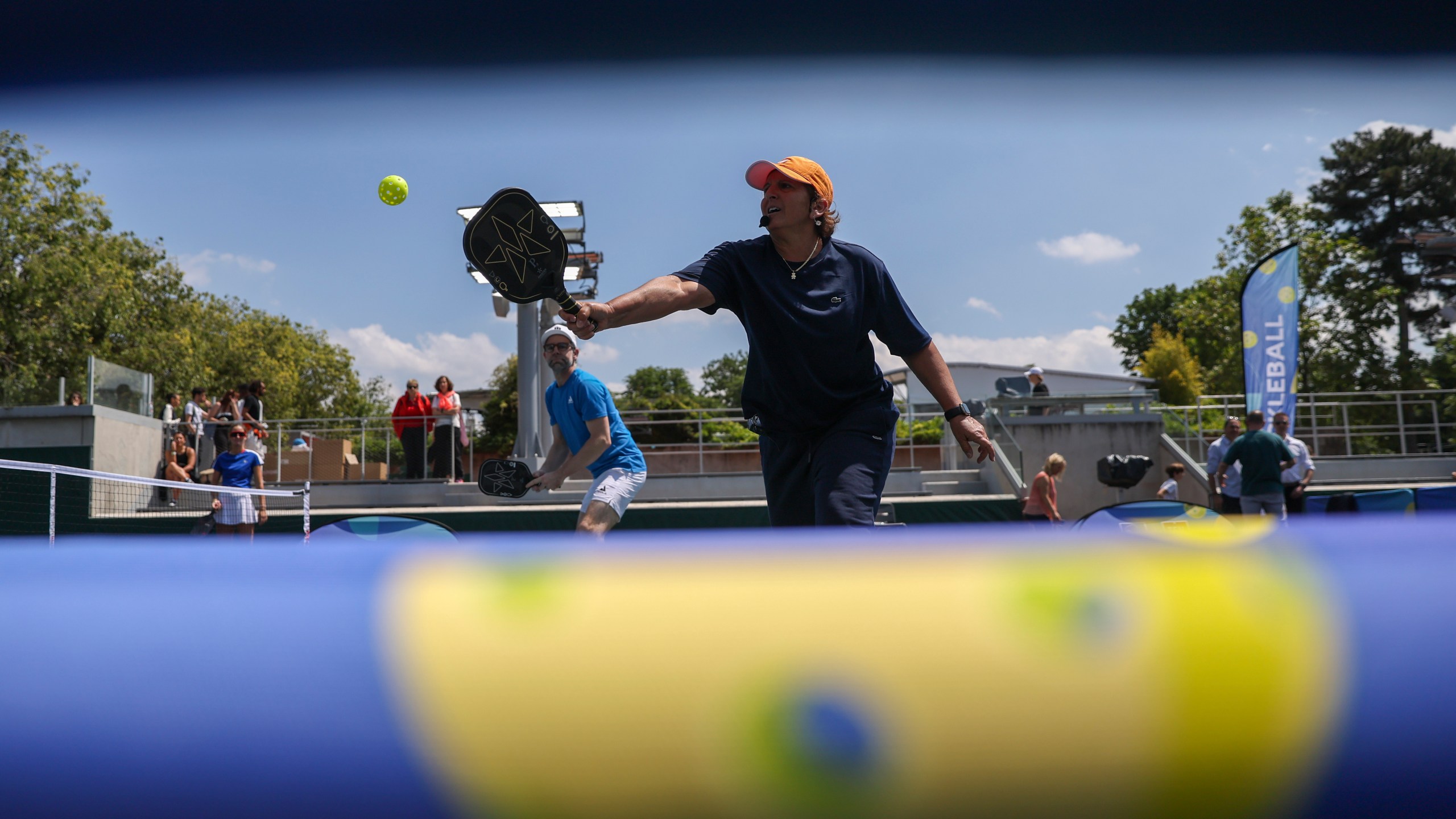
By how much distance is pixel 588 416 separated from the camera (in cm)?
530

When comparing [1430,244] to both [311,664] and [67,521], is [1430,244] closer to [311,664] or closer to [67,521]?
[311,664]

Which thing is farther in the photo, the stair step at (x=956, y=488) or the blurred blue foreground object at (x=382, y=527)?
the stair step at (x=956, y=488)

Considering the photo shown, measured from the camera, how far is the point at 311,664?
1015 millimetres

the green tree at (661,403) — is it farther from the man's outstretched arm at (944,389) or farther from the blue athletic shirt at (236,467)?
the man's outstretched arm at (944,389)

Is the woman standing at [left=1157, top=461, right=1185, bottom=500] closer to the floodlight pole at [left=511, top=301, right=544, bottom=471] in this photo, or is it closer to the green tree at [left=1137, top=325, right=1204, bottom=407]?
the floodlight pole at [left=511, top=301, right=544, bottom=471]

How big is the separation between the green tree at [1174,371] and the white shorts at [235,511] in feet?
147

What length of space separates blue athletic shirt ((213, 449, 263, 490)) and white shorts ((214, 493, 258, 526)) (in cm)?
101

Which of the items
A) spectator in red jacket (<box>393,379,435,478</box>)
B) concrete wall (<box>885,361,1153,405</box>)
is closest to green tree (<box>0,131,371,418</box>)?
spectator in red jacket (<box>393,379,435,478</box>)

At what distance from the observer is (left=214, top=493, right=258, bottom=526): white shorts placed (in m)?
10.7

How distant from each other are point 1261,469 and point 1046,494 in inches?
89.3

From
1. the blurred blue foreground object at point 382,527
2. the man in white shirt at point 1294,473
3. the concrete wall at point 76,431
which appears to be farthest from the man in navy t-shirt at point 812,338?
the concrete wall at point 76,431

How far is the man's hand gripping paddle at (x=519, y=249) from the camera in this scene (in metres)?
2.60

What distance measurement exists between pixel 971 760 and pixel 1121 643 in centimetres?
19

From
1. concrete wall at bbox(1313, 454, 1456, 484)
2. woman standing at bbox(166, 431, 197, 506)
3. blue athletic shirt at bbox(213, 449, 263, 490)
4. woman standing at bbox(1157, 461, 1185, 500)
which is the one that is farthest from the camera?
concrete wall at bbox(1313, 454, 1456, 484)
